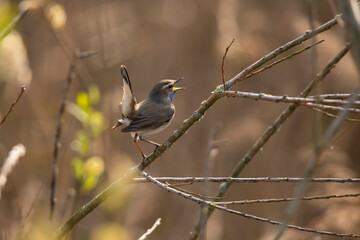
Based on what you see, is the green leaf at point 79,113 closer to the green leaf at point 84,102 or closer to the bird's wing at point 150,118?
the green leaf at point 84,102

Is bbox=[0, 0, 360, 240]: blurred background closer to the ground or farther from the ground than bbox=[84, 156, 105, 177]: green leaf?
closer to the ground

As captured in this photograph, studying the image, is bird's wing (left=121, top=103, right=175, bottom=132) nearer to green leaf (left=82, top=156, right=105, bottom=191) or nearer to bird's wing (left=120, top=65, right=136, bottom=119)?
bird's wing (left=120, top=65, right=136, bottom=119)

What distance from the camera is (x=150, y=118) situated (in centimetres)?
464

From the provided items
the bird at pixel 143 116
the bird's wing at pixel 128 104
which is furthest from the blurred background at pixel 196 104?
the bird's wing at pixel 128 104

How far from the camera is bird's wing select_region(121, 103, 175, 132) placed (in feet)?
14.6

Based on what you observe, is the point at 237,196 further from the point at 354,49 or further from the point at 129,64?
the point at 354,49

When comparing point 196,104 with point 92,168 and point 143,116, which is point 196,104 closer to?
point 143,116

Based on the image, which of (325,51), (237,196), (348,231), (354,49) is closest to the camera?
(354,49)

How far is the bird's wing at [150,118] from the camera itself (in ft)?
14.6

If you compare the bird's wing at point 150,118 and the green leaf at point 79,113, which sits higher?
the green leaf at point 79,113

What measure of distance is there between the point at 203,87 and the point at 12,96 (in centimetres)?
287

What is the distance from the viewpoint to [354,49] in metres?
1.39

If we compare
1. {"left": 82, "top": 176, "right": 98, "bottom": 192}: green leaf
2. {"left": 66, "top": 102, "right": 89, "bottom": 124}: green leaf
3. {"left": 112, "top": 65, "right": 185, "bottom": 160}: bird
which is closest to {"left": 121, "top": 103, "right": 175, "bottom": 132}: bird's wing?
{"left": 112, "top": 65, "right": 185, "bottom": 160}: bird

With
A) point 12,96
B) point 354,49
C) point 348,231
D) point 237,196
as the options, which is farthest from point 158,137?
point 354,49
